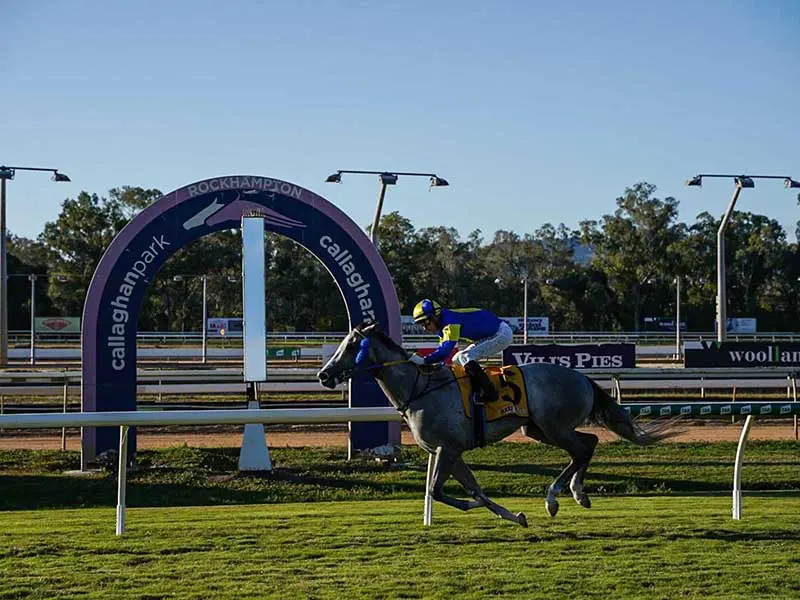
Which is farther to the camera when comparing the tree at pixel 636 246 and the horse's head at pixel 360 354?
the tree at pixel 636 246

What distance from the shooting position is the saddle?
760cm

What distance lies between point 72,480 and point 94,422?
5538 millimetres

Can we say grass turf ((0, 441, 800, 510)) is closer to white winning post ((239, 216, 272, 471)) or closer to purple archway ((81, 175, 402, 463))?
white winning post ((239, 216, 272, 471))

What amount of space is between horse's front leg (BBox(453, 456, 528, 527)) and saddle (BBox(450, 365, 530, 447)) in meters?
0.23

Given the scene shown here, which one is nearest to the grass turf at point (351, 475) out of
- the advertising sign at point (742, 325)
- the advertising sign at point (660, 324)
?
the advertising sign at point (742, 325)

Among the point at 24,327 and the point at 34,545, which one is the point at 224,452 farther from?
the point at 24,327

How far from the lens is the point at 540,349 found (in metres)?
21.3

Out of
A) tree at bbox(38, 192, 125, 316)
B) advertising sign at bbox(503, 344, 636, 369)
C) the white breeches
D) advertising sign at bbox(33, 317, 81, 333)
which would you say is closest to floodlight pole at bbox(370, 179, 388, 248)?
advertising sign at bbox(503, 344, 636, 369)

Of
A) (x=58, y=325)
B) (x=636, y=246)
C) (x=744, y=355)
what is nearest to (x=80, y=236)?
(x=58, y=325)

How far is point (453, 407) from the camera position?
7.52 metres

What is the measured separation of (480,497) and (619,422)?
4.79 feet

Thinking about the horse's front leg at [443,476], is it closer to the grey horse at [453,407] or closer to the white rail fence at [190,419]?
the grey horse at [453,407]

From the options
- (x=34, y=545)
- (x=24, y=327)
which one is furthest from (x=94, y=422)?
(x=24, y=327)

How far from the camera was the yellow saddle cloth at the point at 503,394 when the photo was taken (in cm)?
761
